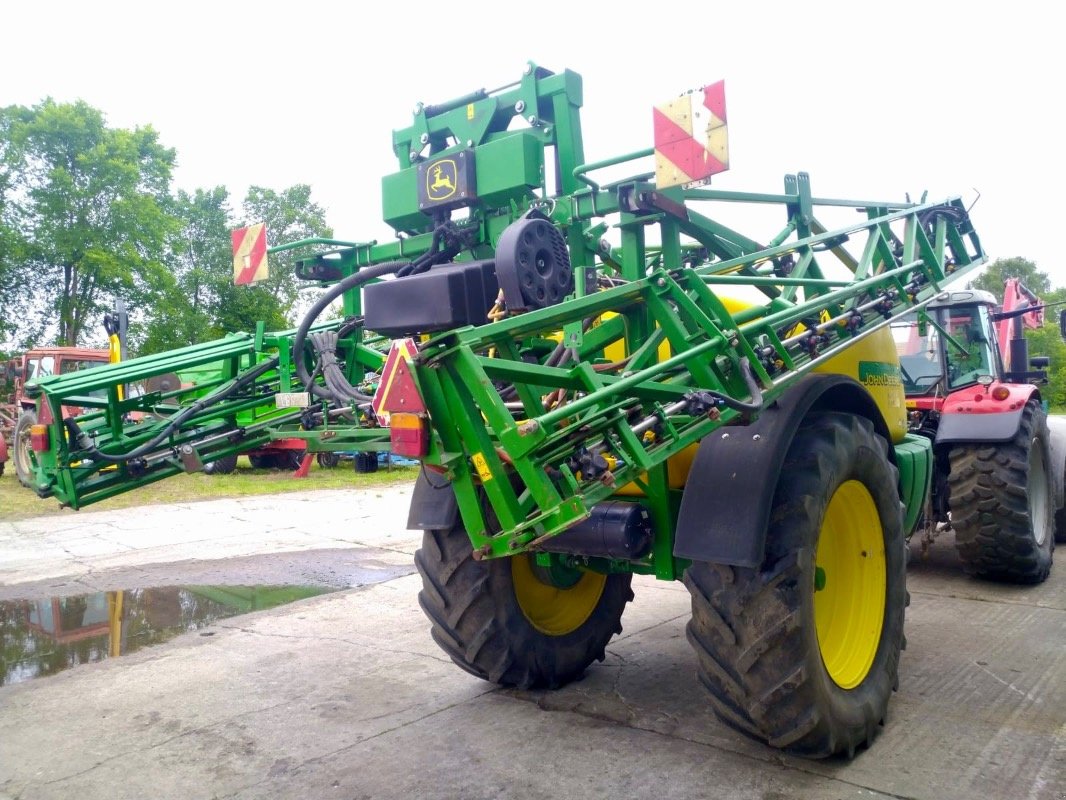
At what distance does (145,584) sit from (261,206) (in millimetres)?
31022

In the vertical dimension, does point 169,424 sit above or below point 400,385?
below

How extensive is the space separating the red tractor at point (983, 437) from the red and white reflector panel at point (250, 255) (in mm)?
3934

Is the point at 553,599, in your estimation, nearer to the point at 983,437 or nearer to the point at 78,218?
the point at 983,437

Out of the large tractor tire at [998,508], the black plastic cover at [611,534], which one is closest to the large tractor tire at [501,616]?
the black plastic cover at [611,534]

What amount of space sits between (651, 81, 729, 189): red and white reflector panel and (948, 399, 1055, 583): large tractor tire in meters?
3.98

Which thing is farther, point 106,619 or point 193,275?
point 193,275

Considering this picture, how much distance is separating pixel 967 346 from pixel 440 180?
199 inches

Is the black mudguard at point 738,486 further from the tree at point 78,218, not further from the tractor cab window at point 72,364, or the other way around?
the tree at point 78,218

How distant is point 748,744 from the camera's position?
11.9ft

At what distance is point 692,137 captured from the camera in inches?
136

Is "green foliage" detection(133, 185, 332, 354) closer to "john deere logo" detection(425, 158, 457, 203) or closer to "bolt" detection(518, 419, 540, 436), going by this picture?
"john deere logo" detection(425, 158, 457, 203)

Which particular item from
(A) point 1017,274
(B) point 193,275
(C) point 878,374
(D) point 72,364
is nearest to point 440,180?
(C) point 878,374

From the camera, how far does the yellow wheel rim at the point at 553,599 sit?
14.5ft

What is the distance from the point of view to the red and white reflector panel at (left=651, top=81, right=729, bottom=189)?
134 inches
